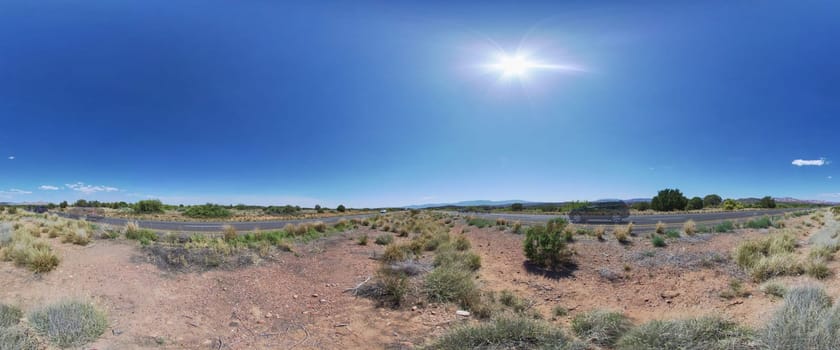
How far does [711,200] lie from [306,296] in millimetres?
87242

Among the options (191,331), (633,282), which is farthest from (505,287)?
(191,331)

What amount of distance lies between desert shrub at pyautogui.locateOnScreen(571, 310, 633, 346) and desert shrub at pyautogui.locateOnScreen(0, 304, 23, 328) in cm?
762

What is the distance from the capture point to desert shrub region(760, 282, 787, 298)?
518cm

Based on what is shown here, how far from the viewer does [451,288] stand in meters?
6.87

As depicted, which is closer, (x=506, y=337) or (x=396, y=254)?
(x=506, y=337)

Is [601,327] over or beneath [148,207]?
beneath

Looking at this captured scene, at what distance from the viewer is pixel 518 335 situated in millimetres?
4395

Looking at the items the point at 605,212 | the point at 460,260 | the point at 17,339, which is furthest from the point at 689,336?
the point at 605,212

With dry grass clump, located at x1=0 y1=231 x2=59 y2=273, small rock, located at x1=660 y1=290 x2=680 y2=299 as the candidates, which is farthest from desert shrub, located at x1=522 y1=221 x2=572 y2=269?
dry grass clump, located at x1=0 y1=231 x2=59 y2=273

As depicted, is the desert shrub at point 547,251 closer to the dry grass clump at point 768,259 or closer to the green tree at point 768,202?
the dry grass clump at point 768,259

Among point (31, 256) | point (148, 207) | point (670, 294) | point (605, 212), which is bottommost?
point (670, 294)

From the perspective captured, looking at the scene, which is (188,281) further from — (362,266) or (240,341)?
(362,266)

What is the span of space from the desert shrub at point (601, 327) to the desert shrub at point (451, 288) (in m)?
1.96

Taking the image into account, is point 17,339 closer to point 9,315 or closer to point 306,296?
point 9,315
